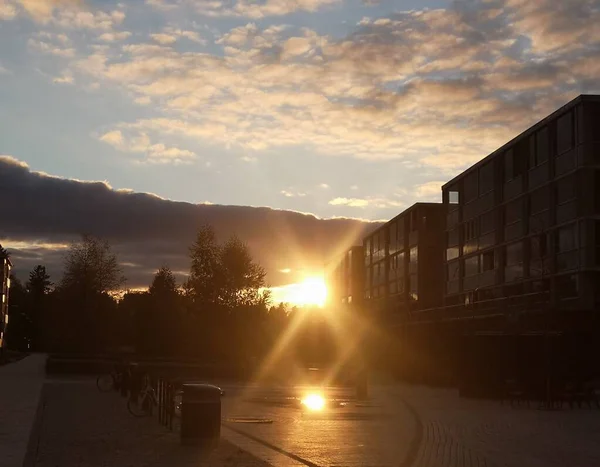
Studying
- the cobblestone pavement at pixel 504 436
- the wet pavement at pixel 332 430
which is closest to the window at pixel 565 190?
the cobblestone pavement at pixel 504 436

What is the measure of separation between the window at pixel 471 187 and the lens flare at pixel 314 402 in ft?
94.8

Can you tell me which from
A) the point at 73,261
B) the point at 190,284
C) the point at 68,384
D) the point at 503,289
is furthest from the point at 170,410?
the point at 73,261

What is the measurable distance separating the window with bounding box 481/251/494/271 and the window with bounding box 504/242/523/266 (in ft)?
8.50

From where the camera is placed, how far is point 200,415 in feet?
56.3

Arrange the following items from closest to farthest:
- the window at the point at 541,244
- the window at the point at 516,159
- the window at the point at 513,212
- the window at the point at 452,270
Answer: the window at the point at 541,244 < the window at the point at 516,159 < the window at the point at 513,212 < the window at the point at 452,270

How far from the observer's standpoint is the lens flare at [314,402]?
29.1 m

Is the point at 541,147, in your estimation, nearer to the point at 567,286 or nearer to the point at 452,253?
the point at 567,286

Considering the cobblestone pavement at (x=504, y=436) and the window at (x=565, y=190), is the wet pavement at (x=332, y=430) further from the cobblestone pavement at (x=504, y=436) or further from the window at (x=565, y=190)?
the window at (x=565, y=190)

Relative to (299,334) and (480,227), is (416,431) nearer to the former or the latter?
(480,227)

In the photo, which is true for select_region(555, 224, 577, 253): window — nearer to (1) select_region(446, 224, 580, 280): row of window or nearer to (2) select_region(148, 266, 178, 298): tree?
(1) select_region(446, 224, 580, 280): row of window

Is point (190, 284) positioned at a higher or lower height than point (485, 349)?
higher

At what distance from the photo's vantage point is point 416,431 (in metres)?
20.9

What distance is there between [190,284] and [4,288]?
54.5m

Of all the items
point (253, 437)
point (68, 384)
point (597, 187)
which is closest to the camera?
point (253, 437)
